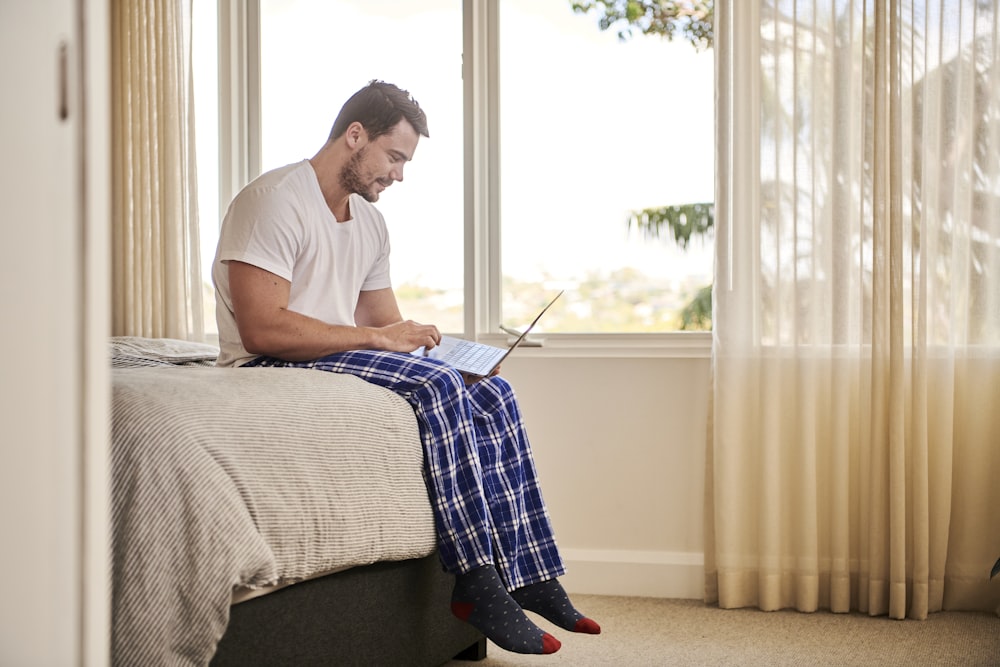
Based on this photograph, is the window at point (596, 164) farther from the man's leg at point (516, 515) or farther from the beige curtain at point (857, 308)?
the man's leg at point (516, 515)

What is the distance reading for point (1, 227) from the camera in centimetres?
56

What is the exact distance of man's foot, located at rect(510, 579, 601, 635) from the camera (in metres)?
1.83

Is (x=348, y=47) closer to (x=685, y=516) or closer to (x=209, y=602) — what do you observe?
(x=685, y=516)

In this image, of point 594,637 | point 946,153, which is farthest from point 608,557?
point 946,153

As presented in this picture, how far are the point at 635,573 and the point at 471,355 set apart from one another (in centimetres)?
100

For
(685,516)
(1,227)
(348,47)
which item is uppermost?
(348,47)

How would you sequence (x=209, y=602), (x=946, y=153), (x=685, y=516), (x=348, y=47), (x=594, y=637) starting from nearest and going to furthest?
(x=209, y=602) → (x=594, y=637) → (x=946, y=153) → (x=685, y=516) → (x=348, y=47)

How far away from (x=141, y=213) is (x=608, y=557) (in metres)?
1.74

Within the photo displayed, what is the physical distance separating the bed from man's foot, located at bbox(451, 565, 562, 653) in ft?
0.32

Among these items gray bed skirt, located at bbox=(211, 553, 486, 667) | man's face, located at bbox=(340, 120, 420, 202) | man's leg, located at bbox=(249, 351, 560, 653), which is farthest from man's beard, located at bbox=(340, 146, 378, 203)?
gray bed skirt, located at bbox=(211, 553, 486, 667)

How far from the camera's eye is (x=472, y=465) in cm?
167

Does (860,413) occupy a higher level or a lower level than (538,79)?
lower

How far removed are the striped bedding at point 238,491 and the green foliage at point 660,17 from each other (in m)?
1.65

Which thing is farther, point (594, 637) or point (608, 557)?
point (608, 557)
